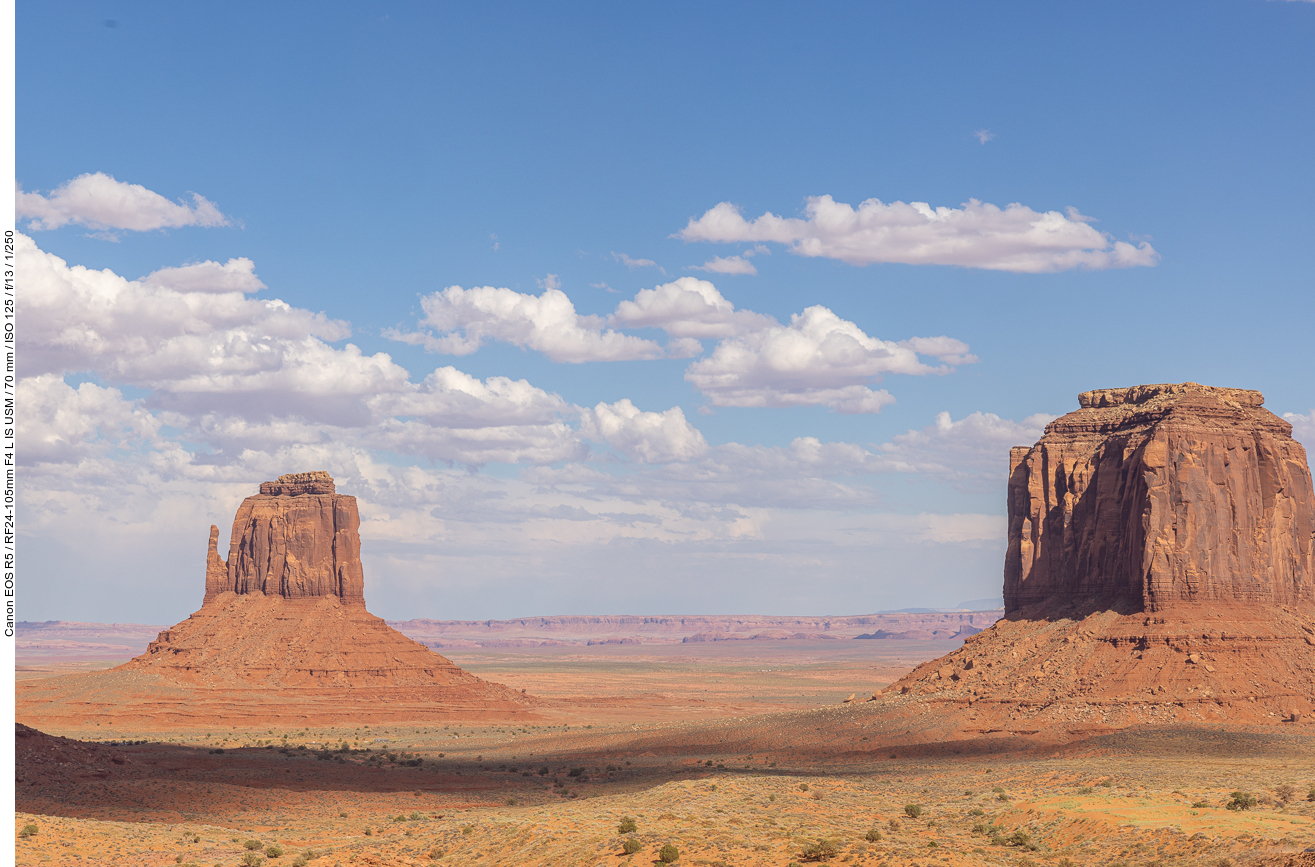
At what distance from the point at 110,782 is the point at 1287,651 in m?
57.7

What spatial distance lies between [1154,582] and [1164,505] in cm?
421

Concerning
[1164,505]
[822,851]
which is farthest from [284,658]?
[822,851]

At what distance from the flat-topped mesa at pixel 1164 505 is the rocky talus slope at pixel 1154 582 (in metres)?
0.09

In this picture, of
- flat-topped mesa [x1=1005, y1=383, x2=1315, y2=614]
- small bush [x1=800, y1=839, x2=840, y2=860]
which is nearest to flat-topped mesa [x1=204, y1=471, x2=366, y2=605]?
flat-topped mesa [x1=1005, y1=383, x2=1315, y2=614]

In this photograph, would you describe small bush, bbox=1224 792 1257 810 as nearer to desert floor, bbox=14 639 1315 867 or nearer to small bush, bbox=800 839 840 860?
desert floor, bbox=14 639 1315 867

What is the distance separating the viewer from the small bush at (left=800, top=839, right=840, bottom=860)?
31.5m

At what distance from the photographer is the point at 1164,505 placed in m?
71.8

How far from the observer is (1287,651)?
70000mm

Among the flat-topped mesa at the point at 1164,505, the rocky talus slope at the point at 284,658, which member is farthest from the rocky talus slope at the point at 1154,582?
the rocky talus slope at the point at 284,658

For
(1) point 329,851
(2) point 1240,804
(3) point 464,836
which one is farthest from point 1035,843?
(1) point 329,851

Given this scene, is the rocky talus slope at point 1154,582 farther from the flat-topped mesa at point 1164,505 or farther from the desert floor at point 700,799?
A: the desert floor at point 700,799

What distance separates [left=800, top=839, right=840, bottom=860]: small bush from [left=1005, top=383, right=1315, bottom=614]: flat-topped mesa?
45689 millimetres

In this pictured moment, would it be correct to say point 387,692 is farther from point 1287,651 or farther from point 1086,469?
point 1287,651

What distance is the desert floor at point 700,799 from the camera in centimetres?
3334
